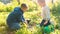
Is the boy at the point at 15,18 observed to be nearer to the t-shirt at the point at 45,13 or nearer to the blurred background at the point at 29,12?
the blurred background at the point at 29,12

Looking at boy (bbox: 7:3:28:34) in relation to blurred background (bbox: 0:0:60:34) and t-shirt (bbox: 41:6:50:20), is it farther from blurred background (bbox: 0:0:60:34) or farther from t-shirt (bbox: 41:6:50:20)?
t-shirt (bbox: 41:6:50:20)

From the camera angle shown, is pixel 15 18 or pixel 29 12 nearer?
pixel 15 18

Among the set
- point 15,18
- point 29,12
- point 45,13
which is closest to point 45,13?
point 45,13

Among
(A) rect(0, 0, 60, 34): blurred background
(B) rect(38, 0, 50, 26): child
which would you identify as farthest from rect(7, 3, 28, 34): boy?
(B) rect(38, 0, 50, 26): child

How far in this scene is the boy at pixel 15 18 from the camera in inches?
138

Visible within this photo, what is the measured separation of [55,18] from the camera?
381cm

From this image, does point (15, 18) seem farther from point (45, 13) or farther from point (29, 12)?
point (45, 13)

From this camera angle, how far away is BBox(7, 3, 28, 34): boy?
11.5ft

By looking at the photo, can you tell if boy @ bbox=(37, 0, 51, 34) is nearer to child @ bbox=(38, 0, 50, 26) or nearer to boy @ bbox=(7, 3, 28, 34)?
child @ bbox=(38, 0, 50, 26)

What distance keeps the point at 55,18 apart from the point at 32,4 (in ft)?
1.45

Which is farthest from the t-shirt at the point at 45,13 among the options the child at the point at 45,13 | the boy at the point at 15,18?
the boy at the point at 15,18

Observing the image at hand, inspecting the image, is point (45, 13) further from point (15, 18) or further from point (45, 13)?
point (15, 18)

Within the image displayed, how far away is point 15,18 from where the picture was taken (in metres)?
3.56

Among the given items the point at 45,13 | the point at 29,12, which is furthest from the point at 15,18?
the point at 45,13
